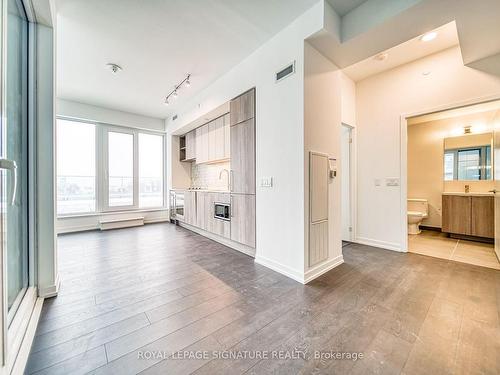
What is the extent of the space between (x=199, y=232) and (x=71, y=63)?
143 inches

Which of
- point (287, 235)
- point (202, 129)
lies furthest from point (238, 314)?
point (202, 129)

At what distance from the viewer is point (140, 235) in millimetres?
4414

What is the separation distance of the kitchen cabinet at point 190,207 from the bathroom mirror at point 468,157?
5.48 metres

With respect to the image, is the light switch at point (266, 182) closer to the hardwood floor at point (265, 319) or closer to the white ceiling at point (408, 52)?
the hardwood floor at point (265, 319)

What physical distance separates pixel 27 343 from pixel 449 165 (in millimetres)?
6592

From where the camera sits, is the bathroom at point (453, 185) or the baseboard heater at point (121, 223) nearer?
the bathroom at point (453, 185)

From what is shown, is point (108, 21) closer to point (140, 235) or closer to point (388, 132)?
point (140, 235)

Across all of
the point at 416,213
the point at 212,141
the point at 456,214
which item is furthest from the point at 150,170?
the point at 456,214

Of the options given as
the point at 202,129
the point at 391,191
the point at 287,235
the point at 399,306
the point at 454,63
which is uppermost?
the point at 454,63

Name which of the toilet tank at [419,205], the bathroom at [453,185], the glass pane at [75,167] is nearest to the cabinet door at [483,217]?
the bathroom at [453,185]

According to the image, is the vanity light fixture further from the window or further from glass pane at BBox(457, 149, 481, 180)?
glass pane at BBox(457, 149, 481, 180)

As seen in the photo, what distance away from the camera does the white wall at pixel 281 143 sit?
7.64 feet

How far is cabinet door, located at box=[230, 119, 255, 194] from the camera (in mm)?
3014

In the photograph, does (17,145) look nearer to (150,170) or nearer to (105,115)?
(105,115)
